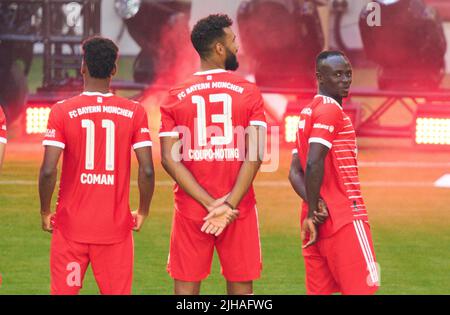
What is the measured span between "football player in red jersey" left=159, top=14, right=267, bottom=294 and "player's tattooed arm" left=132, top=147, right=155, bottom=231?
131 mm

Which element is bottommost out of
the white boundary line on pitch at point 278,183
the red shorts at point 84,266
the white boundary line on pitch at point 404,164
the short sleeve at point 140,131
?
the red shorts at point 84,266

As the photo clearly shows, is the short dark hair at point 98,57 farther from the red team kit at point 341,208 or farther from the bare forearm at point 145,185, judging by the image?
the red team kit at point 341,208

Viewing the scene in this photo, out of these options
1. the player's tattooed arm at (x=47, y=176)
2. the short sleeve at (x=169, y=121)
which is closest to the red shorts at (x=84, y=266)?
the player's tattooed arm at (x=47, y=176)

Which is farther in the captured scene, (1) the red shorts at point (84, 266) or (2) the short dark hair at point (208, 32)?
(2) the short dark hair at point (208, 32)

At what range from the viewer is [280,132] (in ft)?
62.5

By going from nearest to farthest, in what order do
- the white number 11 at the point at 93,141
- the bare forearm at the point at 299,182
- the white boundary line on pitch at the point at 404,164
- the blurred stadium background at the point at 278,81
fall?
the white number 11 at the point at 93,141 < the bare forearm at the point at 299,182 < the blurred stadium background at the point at 278,81 < the white boundary line on pitch at the point at 404,164

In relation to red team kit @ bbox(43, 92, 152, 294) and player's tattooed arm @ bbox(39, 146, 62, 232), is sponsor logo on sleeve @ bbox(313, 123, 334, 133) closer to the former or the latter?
red team kit @ bbox(43, 92, 152, 294)

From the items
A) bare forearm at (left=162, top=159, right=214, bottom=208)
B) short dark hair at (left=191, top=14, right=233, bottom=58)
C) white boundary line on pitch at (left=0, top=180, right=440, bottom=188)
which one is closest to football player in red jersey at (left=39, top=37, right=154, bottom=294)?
bare forearm at (left=162, top=159, right=214, bottom=208)

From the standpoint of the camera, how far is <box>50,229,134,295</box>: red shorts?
6699mm

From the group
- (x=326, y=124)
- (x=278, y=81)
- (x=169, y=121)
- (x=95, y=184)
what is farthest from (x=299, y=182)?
(x=278, y=81)

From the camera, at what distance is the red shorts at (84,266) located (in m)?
6.70

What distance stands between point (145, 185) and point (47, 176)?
1.97ft

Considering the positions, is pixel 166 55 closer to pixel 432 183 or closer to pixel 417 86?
pixel 417 86

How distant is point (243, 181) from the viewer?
6852 mm
